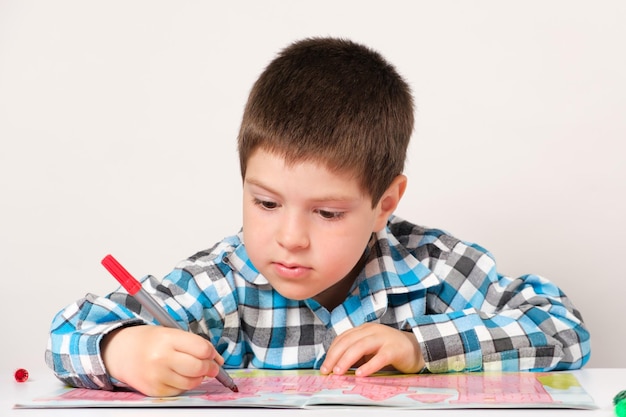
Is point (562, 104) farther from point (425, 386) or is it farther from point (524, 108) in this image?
point (425, 386)

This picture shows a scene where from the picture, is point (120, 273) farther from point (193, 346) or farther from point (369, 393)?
point (369, 393)

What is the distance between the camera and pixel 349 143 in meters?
1.21

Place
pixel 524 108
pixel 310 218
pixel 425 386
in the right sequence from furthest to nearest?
pixel 524 108
pixel 310 218
pixel 425 386

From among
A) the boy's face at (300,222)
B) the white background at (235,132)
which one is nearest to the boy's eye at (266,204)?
the boy's face at (300,222)

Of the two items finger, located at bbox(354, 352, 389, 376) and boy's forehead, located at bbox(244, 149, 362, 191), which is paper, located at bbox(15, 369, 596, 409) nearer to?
finger, located at bbox(354, 352, 389, 376)

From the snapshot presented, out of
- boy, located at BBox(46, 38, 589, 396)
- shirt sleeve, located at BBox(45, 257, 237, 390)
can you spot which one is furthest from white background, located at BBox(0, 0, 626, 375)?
shirt sleeve, located at BBox(45, 257, 237, 390)

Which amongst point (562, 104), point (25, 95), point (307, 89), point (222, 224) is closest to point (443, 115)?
point (562, 104)

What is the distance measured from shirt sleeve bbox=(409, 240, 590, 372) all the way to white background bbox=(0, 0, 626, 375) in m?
0.44

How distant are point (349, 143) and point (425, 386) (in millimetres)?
333

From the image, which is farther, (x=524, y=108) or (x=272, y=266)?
(x=524, y=108)

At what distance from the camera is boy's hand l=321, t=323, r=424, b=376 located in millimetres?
1136

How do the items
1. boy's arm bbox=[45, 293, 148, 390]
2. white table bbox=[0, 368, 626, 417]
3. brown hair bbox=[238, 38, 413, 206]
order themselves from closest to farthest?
white table bbox=[0, 368, 626, 417]
boy's arm bbox=[45, 293, 148, 390]
brown hair bbox=[238, 38, 413, 206]

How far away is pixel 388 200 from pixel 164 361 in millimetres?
452

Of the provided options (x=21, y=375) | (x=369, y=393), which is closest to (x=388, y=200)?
(x=369, y=393)
